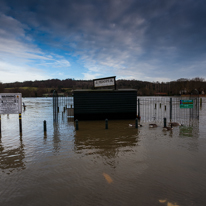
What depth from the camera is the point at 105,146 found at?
7910 mm

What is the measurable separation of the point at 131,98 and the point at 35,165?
11907 millimetres

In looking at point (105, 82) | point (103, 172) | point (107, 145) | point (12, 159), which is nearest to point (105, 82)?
point (105, 82)

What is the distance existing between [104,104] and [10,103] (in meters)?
8.12

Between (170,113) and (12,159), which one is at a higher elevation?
(170,113)

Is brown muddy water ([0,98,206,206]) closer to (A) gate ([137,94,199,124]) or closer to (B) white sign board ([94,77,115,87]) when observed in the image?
(A) gate ([137,94,199,124])

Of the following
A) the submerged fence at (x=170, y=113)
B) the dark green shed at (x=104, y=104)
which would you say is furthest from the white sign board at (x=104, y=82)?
the submerged fence at (x=170, y=113)

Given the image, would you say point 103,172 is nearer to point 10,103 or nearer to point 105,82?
point 10,103

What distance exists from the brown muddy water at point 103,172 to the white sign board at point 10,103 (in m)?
2.68

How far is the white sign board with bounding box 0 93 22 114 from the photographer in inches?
417

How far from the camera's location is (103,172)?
5.27 m

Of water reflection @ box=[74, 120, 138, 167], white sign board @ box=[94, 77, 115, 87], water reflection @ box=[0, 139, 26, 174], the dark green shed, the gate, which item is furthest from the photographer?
the gate

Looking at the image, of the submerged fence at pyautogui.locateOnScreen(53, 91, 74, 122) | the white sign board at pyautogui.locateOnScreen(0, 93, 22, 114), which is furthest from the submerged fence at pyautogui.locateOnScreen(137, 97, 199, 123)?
the white sign board at pyautogui.locateOnScreen(0, 93, 22, 114)

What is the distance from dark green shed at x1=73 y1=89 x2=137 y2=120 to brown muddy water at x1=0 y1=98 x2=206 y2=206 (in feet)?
24.4

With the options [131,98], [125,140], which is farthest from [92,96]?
[125,140]
